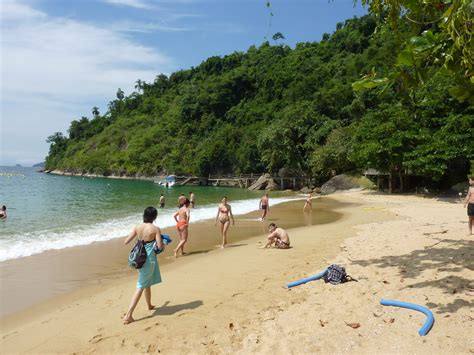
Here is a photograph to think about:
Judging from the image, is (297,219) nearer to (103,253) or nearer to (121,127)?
(103,253)

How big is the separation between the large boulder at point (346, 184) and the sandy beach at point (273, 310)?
30.1 meters

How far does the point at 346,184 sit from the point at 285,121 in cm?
1672

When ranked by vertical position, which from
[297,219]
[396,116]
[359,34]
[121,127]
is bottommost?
[297,219]

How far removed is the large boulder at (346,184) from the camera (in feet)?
126

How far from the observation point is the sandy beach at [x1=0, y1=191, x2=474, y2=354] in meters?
4.43

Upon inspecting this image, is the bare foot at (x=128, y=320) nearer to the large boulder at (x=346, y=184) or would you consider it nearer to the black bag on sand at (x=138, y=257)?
the black bag on sand at (x=138, y=257)

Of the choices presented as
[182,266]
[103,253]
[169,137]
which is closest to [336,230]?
[182,266]

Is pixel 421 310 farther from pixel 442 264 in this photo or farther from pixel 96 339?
pixel 96 339

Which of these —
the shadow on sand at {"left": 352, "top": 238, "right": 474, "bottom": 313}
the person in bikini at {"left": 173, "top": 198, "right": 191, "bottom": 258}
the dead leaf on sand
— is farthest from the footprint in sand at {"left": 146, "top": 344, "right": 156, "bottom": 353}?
the person in bikini at {"left": 173, "top": 198, "right": 191, "bottom": 258}

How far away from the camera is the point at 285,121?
Answer: 52.9m

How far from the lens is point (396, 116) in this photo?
29.8 meters

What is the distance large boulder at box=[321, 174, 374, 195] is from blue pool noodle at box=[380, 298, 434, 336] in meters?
34.2

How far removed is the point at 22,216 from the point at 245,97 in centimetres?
7363

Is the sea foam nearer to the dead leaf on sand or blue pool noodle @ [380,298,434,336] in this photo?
the dead leaf on sand
